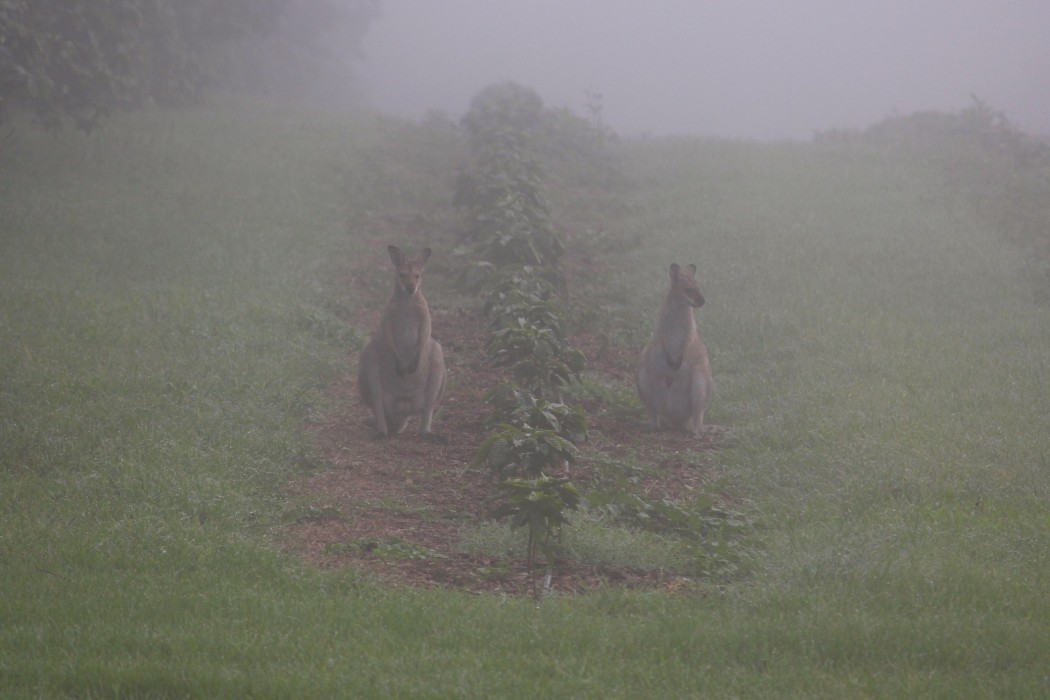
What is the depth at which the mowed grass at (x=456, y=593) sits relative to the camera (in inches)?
204

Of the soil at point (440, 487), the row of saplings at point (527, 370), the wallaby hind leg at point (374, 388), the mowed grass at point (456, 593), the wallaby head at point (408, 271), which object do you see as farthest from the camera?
the wallaby head at point (408, 271)

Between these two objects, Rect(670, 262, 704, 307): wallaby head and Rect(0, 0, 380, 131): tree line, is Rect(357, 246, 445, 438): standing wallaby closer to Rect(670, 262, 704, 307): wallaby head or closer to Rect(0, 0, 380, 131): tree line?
Rect(670, 262, 704, 307): wallaby head

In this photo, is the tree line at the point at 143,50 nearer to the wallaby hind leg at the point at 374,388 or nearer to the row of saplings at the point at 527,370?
the row of saplings at the point at 527,370

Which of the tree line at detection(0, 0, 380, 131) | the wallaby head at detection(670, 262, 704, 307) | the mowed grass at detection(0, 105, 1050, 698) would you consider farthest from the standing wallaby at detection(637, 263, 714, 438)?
the tree line at detection(0, 0, 380, 131)

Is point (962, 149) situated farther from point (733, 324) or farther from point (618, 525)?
point (618, 525)

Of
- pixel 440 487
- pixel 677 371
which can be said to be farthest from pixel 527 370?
pixel 440 487

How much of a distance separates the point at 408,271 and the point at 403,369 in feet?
3.24

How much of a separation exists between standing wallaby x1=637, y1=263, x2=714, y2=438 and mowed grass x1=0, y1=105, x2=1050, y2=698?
0.53m

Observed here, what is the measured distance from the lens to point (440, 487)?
8438 millimetres

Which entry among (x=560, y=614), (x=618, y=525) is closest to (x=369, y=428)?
(x=618, y=525)

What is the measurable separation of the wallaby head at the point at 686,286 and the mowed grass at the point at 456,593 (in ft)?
3.33

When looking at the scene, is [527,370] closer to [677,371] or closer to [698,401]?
[677,371]

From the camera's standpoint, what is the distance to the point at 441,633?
216 inches

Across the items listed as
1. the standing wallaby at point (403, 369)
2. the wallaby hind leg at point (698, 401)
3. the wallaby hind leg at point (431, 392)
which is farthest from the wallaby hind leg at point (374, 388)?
the wallaby hind leg at point (698, 401)
